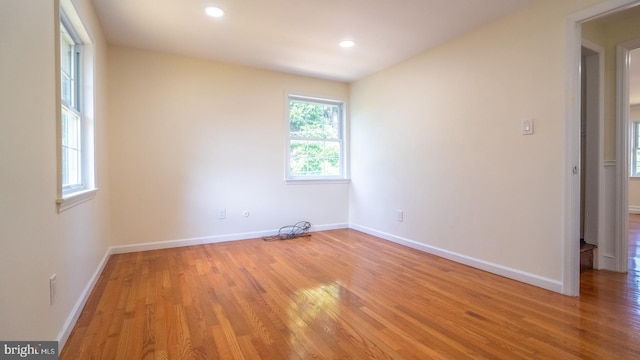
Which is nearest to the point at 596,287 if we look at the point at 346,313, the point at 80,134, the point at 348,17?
the point at 346,313

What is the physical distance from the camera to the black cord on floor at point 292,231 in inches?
165

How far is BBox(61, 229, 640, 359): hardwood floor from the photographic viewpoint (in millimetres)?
1606

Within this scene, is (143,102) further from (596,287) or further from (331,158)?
(596,287)

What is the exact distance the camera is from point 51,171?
5.05ft

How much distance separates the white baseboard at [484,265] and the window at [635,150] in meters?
6.61

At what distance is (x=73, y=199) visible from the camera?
187cm

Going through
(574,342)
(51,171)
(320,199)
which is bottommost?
(574,342)

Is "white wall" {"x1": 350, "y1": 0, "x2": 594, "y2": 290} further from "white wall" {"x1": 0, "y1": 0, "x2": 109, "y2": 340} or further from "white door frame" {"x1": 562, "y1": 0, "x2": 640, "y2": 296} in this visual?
"white wall" {"x1": 0, "y1": 0, "x2": 109, "y2": 340}

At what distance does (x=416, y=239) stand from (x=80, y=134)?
352 centimetres

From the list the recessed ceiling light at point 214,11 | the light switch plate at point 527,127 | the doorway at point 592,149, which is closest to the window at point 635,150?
the doorway at point 592,149

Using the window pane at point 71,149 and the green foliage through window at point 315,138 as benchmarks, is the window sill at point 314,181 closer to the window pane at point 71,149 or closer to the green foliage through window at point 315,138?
the green foliage through window at point 315,138

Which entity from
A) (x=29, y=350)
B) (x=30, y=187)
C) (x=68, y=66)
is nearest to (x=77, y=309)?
(x=29, y=350)

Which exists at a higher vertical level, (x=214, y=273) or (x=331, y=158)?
(x=331, y=158)

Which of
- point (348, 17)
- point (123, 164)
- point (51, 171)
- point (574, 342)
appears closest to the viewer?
point (51, 171)
